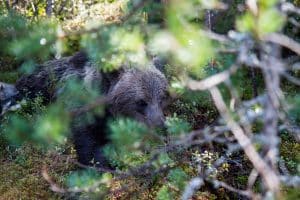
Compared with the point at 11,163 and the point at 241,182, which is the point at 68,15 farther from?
the point at 241,182

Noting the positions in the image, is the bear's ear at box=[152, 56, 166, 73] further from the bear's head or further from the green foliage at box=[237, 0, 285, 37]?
the green foliage at box=[237, 0, 285, 37]

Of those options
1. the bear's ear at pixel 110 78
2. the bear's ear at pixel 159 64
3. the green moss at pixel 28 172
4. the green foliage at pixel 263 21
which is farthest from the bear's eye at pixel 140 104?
the green foliage at pixel 263 21

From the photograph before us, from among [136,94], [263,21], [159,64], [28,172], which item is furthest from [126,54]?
[28,172]

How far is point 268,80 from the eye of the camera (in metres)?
1.94

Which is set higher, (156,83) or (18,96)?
(156,83)

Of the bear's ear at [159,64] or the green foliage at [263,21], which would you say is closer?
the green foliage at [263,21]

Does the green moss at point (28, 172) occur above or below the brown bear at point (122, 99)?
below

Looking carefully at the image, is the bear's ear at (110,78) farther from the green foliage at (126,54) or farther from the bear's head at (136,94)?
the green foliage at (126,54)

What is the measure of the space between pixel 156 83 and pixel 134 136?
10.1 ft

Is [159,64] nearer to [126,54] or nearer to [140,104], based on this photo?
[140,104]

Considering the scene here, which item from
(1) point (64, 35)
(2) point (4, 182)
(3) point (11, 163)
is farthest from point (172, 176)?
(3) point (11, 163)

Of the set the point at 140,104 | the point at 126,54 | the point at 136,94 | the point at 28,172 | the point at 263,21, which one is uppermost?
the point at 263,21

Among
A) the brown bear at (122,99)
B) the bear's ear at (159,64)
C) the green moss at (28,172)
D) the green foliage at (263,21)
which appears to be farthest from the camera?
the bear's ear at (159,64)

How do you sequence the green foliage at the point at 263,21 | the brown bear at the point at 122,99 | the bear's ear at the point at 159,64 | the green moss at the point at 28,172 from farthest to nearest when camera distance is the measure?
the bear's ear at the point at 159,64, the brown bear at the point at 122,99, the green moss at the point at 28,172, the green foliage at the point at 263,21
